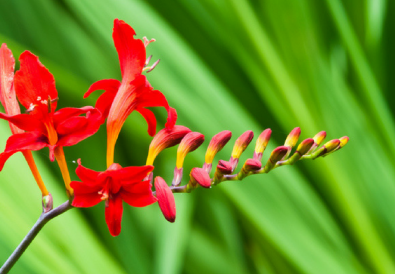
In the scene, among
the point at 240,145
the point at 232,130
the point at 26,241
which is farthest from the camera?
the point at 232,130

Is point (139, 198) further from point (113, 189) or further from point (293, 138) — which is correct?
point (293, 138)

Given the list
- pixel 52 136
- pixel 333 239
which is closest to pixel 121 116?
pixel 52 136

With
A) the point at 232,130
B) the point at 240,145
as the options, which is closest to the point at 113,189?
the point at 240,145

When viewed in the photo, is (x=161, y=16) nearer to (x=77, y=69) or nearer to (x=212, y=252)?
(x=77, y=69)

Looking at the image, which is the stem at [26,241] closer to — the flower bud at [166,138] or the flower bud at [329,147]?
the flower bud at [166,138]

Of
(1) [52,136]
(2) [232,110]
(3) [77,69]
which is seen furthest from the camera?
(3) [77,69]

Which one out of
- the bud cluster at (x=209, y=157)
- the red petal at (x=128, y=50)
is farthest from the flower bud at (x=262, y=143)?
the red petal at (x=128, y=50)
